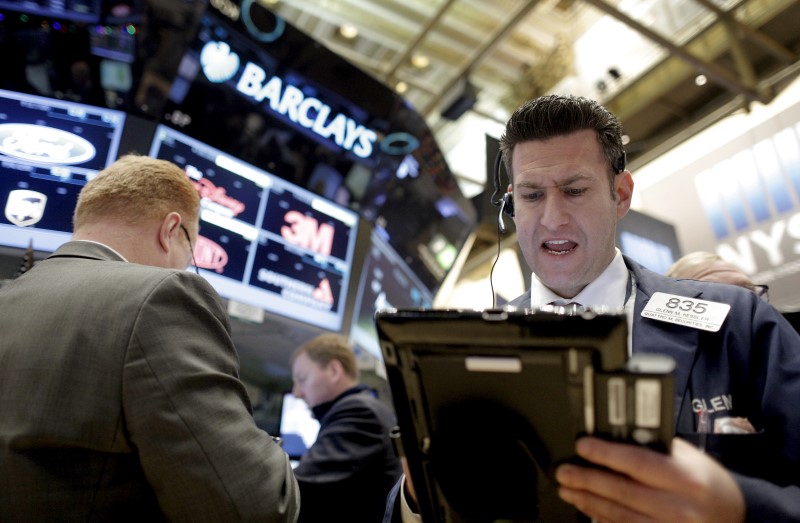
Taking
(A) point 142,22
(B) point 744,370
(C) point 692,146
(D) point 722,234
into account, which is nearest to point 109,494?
(B) point 744,370

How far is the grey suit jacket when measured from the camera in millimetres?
1259

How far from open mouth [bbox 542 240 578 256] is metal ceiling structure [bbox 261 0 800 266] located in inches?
165

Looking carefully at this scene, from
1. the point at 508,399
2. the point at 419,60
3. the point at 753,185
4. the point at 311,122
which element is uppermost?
the point at 419,60

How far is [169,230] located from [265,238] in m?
1.43

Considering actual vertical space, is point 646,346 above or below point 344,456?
above

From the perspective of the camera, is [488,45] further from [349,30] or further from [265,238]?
[265,238]

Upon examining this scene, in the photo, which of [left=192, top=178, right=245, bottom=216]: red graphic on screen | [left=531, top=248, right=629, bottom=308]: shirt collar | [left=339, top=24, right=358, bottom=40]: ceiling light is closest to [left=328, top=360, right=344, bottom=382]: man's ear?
[left=192, top=178, right=245, bottom=216]: red graphic on screen

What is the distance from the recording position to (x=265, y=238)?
321 centimetres

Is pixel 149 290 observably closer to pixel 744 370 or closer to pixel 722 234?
pixel 744 370

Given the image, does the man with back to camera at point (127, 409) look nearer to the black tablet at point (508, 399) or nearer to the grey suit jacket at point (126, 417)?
the grey suit jacket at point (126, 417)

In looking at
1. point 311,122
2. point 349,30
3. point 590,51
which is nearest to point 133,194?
point 311,122

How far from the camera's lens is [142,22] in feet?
8.75

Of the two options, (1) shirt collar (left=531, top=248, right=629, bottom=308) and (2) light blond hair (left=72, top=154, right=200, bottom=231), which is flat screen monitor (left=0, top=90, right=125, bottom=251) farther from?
(1) shirt collar (left=531, top=248, right=629, bottom=308)

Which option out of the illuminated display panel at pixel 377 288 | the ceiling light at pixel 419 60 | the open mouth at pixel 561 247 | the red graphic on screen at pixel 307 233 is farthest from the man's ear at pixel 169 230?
the ceiling light at pixel 419 60
